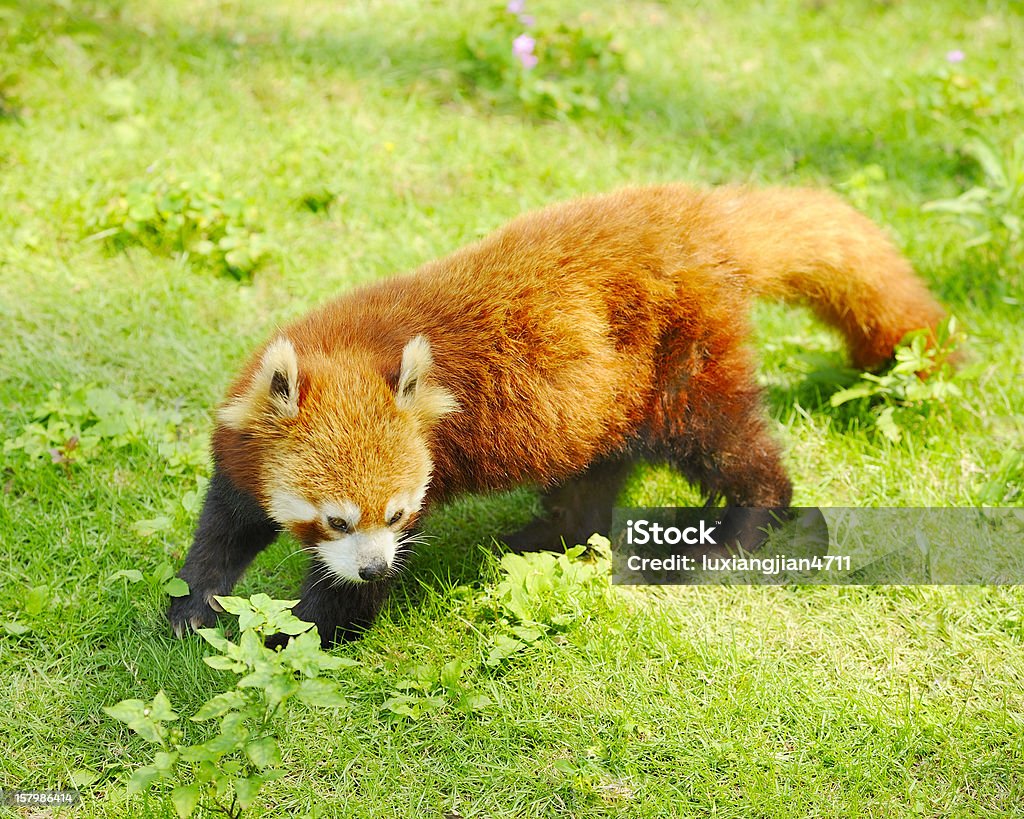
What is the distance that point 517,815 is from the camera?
3295 mm

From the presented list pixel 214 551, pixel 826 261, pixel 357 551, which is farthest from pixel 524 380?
pixel 826 261

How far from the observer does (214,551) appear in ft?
12.4

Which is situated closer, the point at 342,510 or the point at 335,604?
the point at 342,510

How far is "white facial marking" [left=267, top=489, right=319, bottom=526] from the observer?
340cm

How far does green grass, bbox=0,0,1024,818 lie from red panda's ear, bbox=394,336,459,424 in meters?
0.84

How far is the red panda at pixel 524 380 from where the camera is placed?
3432 millimetres

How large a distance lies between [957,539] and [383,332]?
8.40 feet

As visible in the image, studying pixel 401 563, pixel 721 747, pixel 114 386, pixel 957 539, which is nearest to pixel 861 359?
pixel 957 539

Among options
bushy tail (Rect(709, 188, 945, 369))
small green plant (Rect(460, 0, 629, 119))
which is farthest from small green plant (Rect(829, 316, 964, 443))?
small green plant (Rect(460, 0, 629, 119))

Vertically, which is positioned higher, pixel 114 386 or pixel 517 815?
pixel 114 386

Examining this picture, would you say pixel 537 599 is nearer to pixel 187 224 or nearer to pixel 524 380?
pixel 524 380

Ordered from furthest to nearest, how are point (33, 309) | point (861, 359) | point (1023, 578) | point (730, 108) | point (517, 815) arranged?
1. point (730, 108)
2. point (33, 309)
3. point (861, 359)
4. point (1023, 578)
5. point (517, 815)

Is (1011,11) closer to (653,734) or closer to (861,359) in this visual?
(861,359)

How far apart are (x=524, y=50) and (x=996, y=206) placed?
9.58 ft
